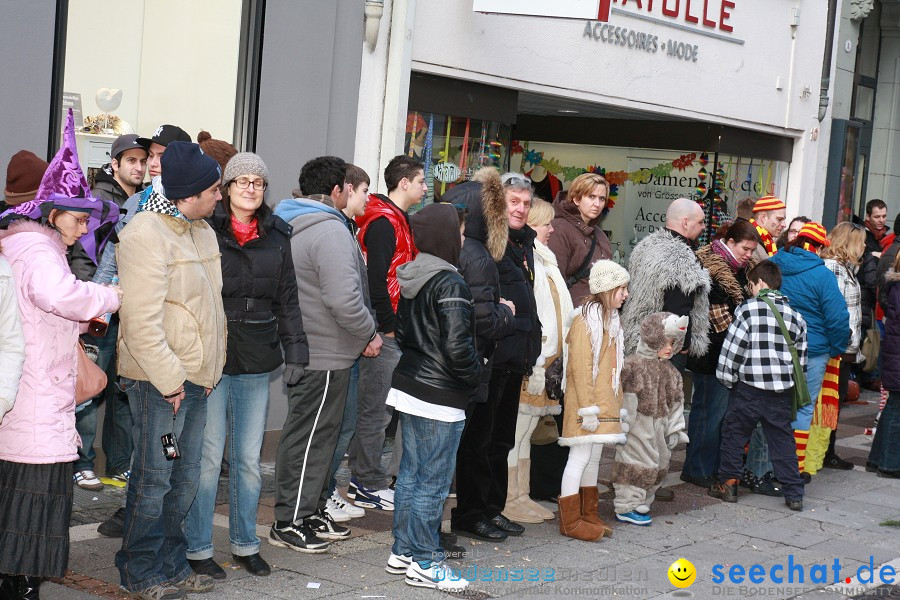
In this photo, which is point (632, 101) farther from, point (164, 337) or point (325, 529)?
point (164, 337)

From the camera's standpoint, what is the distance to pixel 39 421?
465cm

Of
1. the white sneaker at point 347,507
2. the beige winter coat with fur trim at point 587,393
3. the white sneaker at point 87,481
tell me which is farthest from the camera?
the white sneaker at point 87,481

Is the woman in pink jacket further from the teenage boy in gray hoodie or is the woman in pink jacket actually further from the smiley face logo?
the smiley face logo

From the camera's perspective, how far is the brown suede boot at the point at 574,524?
6.74m

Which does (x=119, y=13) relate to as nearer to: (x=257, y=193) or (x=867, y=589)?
(x=257, y=193)

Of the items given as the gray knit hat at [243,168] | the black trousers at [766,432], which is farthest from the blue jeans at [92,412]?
the black trousers at [766,432]

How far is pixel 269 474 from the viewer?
309 inches

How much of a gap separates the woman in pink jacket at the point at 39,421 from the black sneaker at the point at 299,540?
1.52 m

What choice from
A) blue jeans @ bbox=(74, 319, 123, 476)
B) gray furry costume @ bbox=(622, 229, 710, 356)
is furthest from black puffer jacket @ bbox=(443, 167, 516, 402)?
blue jeans @ bbox=(74, 319, 123, 476)

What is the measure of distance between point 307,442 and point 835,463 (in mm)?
5718

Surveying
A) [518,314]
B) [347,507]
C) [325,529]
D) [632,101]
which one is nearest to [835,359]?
[632,101]

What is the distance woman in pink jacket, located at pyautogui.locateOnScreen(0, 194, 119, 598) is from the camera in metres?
4.61

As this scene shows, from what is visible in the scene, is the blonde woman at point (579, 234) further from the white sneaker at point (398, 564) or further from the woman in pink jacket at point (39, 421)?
the woman in pink jacket at point (39, 421)

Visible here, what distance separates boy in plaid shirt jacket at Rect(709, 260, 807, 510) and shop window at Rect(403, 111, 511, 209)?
3095mm
